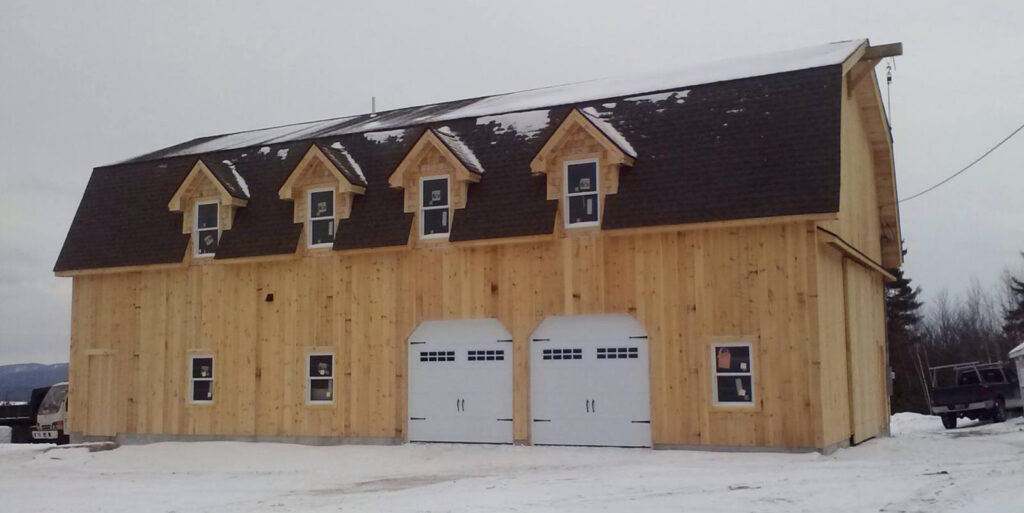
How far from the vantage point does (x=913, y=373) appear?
61.1m

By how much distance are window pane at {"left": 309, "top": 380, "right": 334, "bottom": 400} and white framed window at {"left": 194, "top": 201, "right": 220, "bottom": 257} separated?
434 cm

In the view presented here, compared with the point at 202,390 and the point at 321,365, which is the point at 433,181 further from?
the point at 202,390

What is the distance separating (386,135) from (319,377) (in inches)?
232

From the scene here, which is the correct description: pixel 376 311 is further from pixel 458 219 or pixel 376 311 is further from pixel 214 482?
pixel 214 482

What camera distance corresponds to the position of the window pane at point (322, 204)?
75.9ft

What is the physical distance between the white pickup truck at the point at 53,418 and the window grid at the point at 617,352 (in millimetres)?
18745

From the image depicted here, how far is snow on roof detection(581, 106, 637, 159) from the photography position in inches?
787

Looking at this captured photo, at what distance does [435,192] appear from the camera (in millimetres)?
21969

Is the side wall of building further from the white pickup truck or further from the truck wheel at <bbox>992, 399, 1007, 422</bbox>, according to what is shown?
the white pickup truck

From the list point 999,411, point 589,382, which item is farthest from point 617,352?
point 999,411

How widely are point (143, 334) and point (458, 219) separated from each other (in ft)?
30.8

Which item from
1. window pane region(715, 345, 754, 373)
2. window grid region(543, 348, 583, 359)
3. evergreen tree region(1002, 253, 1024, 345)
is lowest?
window pane region(715, 345, 754, 373)

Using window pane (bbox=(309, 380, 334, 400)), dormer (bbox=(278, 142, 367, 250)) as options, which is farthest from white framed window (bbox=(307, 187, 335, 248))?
window pane (bbox=(309, 380, 334, 400))

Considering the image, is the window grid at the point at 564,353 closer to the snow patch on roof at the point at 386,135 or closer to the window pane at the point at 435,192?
the window pane at the point at 435,192
